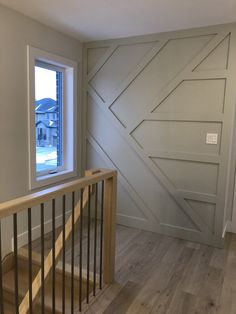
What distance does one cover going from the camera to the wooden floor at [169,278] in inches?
75.7

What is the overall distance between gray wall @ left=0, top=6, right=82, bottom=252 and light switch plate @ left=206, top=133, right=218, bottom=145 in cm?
197

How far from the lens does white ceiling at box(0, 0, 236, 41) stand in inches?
86.6

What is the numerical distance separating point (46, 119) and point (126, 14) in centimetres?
152

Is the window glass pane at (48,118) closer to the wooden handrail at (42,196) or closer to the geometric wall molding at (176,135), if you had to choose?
the geometric wall molding at (176,135)

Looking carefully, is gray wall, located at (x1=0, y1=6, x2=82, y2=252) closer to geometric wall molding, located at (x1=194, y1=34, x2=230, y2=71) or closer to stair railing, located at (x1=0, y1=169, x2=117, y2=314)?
stair railing, located at (x1=0, y1=169, x2=117, y2=314)

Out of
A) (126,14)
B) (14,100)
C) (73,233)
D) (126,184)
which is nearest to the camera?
(73,233)

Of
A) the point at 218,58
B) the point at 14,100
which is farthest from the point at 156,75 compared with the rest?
the point at 14,100

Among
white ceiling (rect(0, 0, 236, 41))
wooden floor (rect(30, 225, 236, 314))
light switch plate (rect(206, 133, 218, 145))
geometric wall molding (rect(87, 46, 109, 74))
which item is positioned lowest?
wooden floor (rect(30, 225, 236, 314))

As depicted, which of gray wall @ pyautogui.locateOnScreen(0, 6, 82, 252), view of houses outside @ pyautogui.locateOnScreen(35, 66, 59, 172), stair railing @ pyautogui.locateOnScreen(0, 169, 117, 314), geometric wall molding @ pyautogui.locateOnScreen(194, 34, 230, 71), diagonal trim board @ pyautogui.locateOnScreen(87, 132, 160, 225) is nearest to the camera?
stair railing @ pyautogui.locateOnScreen(0, 169, 117, 314)

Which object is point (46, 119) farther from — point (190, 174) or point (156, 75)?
point (190, 174)

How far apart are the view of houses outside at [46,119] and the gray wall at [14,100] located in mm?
323

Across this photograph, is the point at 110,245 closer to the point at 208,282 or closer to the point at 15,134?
the point at 208,282

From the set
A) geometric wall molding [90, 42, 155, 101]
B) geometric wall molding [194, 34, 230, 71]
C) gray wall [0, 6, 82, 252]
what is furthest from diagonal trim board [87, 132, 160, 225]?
geometric wall molding [194, 34, 230, 71]

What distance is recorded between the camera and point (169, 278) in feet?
7.50
